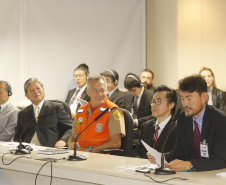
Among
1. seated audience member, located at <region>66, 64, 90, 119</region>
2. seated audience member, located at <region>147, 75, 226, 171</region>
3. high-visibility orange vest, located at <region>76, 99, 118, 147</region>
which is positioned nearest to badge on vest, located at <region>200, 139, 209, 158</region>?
seated audience member, located at <region>147, 75, 226, 171</region>

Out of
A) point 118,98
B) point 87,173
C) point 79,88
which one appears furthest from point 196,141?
point 79,88

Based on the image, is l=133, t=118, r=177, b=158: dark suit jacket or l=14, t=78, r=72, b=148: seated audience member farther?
l=14, t=78, r=72, b=148: seated audience member

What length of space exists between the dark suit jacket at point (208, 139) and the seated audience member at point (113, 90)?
278 centimetres

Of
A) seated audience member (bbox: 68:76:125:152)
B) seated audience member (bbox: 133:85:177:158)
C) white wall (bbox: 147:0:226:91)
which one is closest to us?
seated audience member (bbox: 133:85:177:158)

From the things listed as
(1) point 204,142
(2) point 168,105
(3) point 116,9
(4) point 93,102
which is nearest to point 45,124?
(4) point 93,102

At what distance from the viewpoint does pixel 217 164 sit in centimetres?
306

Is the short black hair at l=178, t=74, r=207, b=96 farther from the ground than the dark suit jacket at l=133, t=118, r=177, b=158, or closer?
farther from the ground

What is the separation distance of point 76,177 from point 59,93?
4.86 m

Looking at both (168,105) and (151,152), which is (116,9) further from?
(151,152)

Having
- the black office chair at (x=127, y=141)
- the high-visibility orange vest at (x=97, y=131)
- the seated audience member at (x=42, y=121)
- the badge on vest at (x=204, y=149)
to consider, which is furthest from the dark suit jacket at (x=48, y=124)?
the badge on vest at (x=204, y=149)

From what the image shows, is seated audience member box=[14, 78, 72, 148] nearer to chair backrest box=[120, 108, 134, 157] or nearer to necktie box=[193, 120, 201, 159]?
chair backrest box=[120, 108, 134, 157]

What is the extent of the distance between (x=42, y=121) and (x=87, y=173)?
2.01 meters

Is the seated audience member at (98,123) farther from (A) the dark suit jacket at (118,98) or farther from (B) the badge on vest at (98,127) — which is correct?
(A) the dark suit jacket at (118,98)

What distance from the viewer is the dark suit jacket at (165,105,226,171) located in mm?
3047
